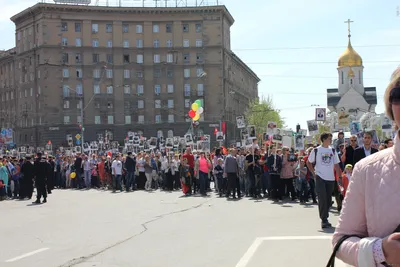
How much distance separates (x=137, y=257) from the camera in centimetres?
890

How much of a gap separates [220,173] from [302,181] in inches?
205

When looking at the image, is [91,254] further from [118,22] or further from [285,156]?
[118,22]

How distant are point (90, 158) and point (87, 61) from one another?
62.6 meters

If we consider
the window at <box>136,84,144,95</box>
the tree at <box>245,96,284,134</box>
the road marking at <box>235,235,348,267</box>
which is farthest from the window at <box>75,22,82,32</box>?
the road marking at <box>235,235,348,267</box>

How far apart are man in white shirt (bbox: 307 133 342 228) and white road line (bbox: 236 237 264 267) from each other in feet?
6.17

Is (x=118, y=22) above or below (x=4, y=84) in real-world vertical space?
above

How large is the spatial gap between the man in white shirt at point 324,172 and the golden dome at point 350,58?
4021 inches

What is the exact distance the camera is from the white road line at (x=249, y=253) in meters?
8.17

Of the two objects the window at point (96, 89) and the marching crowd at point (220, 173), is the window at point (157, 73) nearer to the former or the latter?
the window at point (96, 89)

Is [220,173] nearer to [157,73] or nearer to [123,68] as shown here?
[123,68]

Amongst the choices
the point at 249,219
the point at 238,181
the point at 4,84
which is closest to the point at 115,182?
the point at 238,181

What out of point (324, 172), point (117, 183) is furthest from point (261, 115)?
point (324, 172)

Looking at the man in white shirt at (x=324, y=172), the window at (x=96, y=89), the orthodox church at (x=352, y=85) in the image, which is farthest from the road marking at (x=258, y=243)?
the orthodox church at (x=352, y=85)

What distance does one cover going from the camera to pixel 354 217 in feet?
8.06
